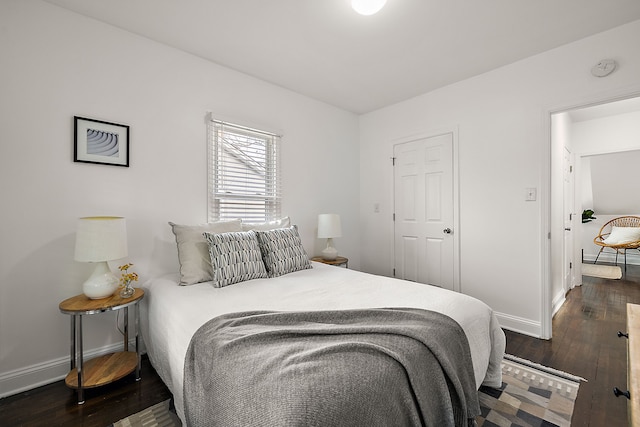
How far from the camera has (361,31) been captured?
227 centimetres

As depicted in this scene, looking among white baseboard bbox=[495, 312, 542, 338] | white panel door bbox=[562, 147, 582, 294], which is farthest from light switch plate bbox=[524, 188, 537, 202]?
white panel door bbox=[562, 147, 582, 294]

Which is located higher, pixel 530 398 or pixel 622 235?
pixel 622 235

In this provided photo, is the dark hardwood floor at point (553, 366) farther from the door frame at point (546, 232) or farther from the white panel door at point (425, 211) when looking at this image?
the white panel door at point (425, 211)

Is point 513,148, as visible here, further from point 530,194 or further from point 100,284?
point 100,284

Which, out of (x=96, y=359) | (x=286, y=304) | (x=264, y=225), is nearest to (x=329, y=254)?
(x=264, y=225)

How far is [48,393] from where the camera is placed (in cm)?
185

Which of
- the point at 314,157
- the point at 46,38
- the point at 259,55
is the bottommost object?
the point at 314,157

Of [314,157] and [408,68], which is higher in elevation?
[408,68]

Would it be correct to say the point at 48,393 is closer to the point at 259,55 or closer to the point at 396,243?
the point at 259,55

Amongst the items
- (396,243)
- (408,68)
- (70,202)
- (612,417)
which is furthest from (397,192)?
(70,202)

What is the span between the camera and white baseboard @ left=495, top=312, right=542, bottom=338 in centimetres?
266

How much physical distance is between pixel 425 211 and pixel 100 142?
3304mm

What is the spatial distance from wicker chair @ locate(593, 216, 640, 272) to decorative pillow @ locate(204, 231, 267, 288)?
671 centimetres

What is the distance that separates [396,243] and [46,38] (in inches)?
150
